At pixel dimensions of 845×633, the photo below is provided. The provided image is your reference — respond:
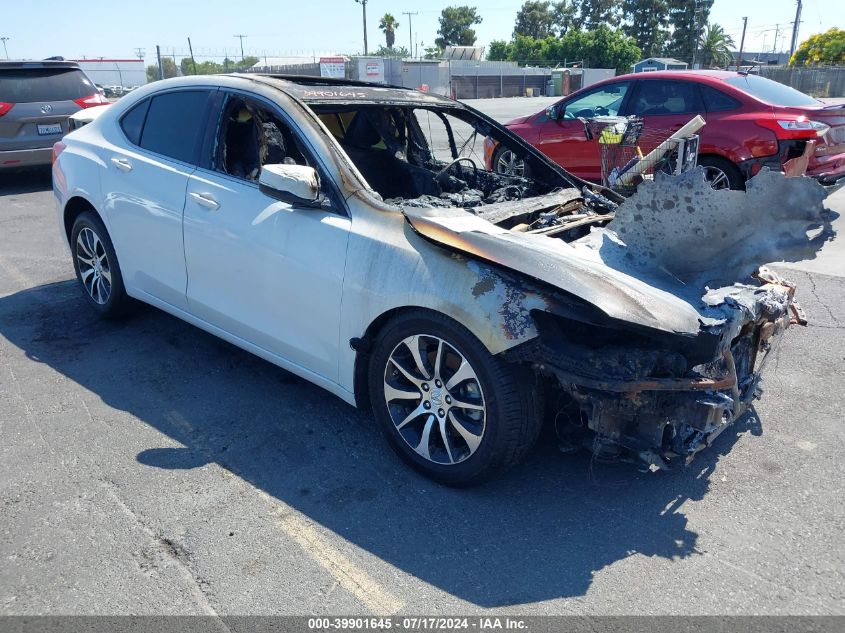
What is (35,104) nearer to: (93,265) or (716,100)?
(93,265)

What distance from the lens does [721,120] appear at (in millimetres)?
7910

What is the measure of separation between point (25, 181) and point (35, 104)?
74.2 inches

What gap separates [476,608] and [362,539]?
0.60 metres

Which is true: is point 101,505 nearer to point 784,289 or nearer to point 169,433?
point 169,433

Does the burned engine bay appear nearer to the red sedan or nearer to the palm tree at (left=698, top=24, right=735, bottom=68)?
the red sedan

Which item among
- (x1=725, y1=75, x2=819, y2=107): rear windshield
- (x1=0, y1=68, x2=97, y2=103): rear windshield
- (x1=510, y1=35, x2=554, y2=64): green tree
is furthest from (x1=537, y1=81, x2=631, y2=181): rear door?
(x1=510, y1=35, x2=554, y2=64): green tree

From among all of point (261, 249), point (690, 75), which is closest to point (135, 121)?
point (261, 249)

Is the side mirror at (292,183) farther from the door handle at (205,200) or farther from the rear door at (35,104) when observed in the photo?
the rear door at (35,104)

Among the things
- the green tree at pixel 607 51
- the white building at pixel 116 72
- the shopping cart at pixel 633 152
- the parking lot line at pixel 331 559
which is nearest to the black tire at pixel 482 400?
the parking lot line at pixel 331 559

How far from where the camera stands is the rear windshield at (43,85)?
33.2ft

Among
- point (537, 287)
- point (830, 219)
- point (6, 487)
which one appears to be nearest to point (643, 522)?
point (537, 287)

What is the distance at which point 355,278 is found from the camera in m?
3.37

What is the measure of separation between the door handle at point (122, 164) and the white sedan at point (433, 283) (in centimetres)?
2

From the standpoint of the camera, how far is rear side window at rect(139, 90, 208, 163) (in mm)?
4328
